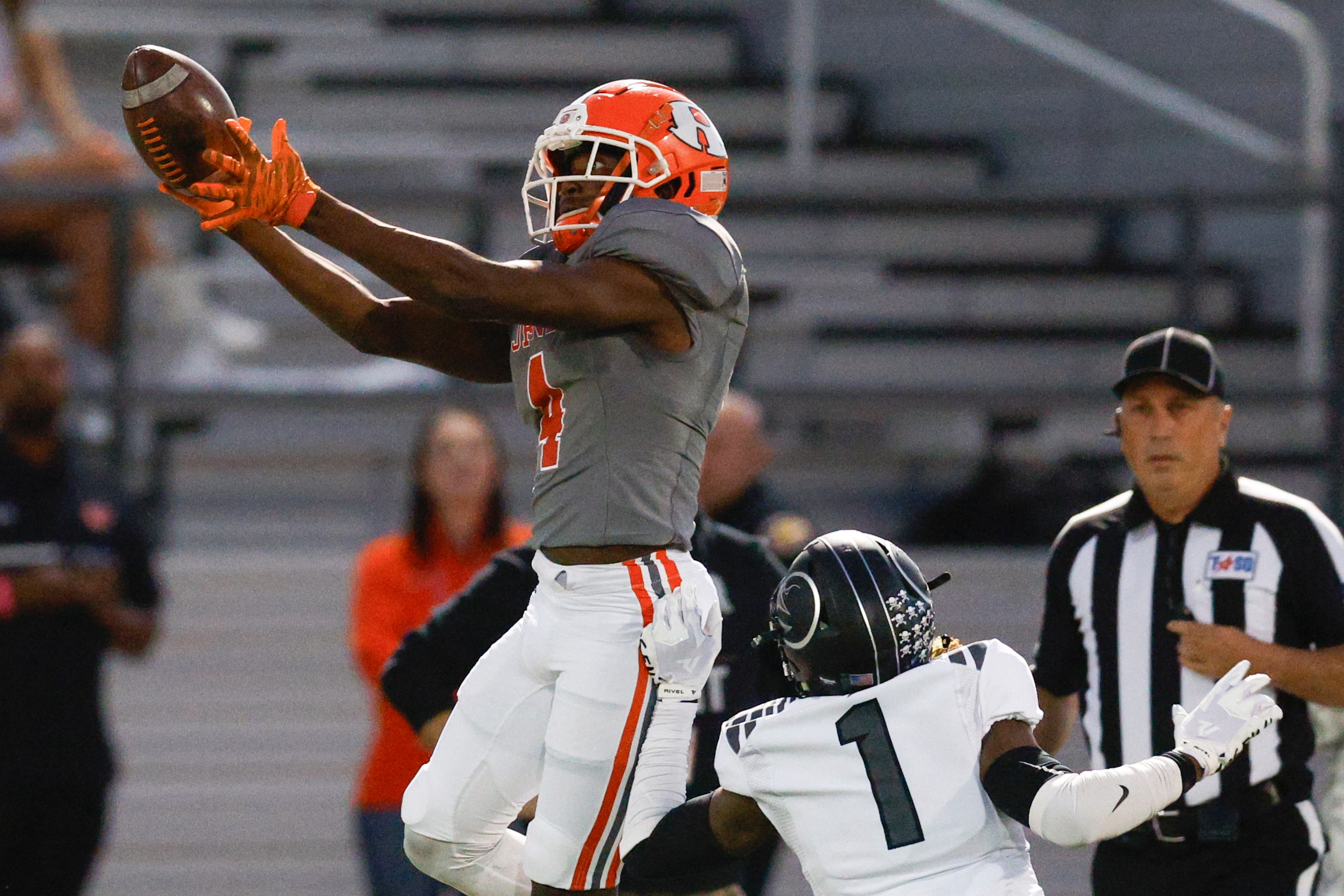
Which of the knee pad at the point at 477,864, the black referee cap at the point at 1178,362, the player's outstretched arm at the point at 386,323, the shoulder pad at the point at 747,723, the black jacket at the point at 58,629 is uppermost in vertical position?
the player's outstretched arm at the point at 386,323

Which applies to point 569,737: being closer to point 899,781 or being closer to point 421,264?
point 899,781

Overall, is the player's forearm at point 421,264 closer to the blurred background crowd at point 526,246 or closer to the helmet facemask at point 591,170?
the helmet facemask at point 591,170

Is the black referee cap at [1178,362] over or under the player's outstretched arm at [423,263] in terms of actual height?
under

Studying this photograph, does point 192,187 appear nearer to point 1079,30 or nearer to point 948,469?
point 948,469

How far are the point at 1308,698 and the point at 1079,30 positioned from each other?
234 inches

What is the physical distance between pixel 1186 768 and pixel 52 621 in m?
3.63

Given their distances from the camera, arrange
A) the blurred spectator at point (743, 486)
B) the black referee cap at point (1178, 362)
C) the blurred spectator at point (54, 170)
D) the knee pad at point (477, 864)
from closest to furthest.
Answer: the knee pad at point (477, 864) < the black referee cap at point (1178, 362) < the blurred spectator at point (743, 486) < the blurred spectator at point (54, 170)

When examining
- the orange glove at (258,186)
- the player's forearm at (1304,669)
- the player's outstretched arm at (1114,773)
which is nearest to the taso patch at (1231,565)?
the player's forearm at (1304,669)

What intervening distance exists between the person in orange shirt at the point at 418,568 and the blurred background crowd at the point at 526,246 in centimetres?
1

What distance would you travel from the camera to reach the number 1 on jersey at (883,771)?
2520 mm

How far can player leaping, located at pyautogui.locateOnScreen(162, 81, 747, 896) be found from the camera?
2.84 metres

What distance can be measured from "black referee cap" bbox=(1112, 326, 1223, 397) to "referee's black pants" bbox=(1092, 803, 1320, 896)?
0.81 metres

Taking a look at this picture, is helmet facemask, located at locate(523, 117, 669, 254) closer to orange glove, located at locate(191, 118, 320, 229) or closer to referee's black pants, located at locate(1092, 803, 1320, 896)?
orange glove, located at locate(191, 118, 320, 229)

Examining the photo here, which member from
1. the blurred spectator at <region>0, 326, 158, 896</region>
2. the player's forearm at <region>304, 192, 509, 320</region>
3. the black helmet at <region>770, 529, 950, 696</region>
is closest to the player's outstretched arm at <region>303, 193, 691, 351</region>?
the player's forearm at <region>304, 192, 509, 320</region>
